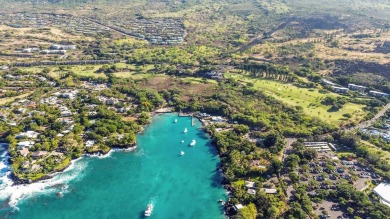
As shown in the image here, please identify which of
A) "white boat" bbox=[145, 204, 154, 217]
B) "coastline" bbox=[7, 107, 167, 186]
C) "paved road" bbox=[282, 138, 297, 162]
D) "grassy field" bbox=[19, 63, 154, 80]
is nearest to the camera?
"white boat" bbox=[145, 204, 154, 217]

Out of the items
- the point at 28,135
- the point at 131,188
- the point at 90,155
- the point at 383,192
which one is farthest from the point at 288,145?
the point at 28,135

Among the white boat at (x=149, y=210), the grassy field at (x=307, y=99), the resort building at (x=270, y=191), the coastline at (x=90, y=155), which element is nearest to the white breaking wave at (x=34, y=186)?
the coastline at (x=90, y=155)

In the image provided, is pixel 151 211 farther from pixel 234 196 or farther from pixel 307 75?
pixel 307 75

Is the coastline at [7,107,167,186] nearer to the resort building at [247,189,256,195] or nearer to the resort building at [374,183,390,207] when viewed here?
the resort building at [247,189,256,195]

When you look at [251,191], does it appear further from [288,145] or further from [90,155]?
[90,155]

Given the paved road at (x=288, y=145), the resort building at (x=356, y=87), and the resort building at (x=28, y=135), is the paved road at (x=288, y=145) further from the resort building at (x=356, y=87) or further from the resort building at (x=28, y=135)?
the resort building at (x=28, y=135)

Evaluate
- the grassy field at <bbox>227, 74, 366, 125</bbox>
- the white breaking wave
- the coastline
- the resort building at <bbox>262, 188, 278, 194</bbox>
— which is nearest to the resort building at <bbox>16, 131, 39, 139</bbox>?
the coastline

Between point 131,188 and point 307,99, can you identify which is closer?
point 131,188
